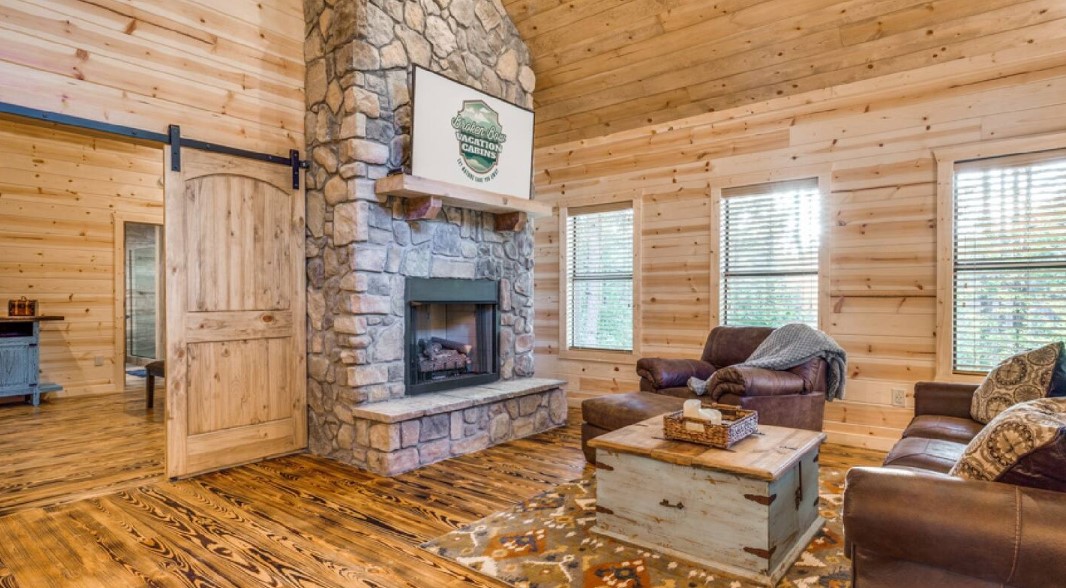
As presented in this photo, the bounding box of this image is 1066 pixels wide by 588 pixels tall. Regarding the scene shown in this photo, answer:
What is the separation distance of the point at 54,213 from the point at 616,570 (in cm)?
684

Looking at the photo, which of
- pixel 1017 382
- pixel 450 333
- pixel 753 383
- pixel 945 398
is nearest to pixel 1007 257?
pixel 945 398

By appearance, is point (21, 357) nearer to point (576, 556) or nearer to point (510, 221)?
Result: point (510, 221)

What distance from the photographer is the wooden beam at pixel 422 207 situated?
13.1 feet

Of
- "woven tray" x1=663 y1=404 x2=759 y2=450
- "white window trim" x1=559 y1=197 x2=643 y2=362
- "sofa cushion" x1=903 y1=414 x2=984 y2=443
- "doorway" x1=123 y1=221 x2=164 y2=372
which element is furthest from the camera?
"doorway" x1=123 y1=221 x2=164 y2=372

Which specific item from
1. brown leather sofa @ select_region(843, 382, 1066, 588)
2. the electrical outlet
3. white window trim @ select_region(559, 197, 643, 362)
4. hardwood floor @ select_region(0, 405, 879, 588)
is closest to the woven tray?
brown leather sofa @ select_region(843, 382, 1066, 588)

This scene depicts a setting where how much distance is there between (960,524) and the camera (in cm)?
146

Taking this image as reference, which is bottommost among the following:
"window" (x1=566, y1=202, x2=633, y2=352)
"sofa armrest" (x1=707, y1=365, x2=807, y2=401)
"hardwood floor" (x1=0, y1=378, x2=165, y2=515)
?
"hardwood floor" (x1=0, y1=378, x2=165, y2=515)

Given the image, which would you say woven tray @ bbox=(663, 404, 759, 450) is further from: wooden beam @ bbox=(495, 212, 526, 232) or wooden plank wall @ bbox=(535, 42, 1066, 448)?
wooden beam @ bbox=(495, 212, 526, 232)

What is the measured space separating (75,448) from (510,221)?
11.6 feet

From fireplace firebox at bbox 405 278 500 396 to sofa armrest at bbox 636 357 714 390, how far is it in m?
1.28

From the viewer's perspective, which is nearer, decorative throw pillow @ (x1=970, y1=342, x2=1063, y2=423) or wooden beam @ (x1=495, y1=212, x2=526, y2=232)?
decorative throw pillow @ (x1=970, y1=342, x2=1063, y2=423)

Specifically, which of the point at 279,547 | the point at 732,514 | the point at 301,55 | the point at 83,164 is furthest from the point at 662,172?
the point at 83,164

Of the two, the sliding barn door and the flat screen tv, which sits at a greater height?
the flat screen tv

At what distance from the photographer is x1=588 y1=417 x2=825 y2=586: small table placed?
2322 millimetres
